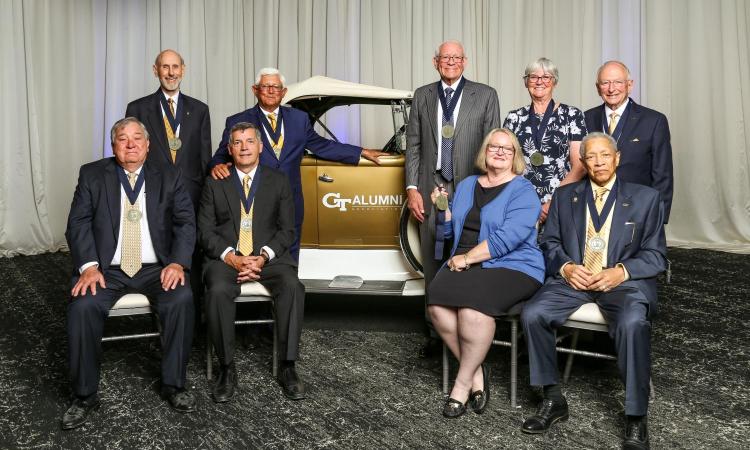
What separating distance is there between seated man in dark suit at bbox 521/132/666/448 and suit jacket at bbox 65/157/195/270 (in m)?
1.52

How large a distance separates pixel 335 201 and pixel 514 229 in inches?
57.3

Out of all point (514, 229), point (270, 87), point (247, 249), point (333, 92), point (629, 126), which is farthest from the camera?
point (333, 92)

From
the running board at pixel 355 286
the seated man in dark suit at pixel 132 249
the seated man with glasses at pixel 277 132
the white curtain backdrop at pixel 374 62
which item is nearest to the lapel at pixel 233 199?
the seated man in dark suit at pixel 132 249

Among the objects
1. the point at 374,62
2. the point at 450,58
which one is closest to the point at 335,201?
the point at 450,58

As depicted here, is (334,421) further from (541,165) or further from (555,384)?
(541,165)

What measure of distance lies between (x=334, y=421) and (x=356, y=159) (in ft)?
5.63

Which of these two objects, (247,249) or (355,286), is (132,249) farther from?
(355,286)

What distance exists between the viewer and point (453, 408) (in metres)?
2.88

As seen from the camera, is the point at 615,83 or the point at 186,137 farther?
the point at 186,137

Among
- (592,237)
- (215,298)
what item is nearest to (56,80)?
(215,298)

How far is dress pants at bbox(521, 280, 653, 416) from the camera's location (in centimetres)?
258

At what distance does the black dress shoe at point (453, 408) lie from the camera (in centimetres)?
287

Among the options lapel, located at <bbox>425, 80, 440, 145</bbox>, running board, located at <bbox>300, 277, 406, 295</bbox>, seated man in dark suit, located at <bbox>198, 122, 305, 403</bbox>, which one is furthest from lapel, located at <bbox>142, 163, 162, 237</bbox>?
lapel, located at <bbox>425, 80, 440, 145</bbox>

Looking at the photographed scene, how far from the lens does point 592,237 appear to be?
9.68ft
